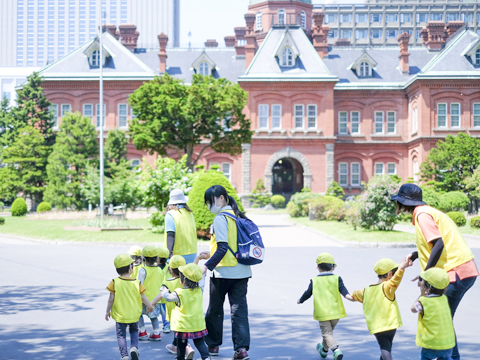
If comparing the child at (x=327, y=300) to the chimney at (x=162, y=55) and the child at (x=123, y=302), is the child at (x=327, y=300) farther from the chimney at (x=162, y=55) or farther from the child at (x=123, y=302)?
the chimney at (x=162, y=55)

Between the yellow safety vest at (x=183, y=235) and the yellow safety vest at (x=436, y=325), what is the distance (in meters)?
3.22

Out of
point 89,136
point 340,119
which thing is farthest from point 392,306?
point 340,119

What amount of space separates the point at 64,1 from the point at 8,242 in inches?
4047

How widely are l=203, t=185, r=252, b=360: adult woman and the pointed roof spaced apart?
127 feet

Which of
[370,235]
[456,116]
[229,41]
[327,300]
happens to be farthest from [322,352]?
[229,41]

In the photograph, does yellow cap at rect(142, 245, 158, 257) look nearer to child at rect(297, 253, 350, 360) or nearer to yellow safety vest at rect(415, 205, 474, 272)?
child at rect(297, 253, 350, 360)

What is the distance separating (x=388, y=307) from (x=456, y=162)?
28654mm

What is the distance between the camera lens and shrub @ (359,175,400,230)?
19.5 m

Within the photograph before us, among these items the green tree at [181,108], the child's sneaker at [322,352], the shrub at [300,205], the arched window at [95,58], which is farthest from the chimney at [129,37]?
the child's sneaker at [322,352]

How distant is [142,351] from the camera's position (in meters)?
5.81

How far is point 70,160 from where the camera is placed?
33.2 m

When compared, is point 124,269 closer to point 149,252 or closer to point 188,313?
point 149,252

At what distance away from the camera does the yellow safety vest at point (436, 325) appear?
4312 millimetres

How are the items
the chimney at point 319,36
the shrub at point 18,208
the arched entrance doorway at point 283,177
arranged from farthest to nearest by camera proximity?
the arched entrance doorway at point 283,177 < the chimney at point 319,36 < the shrub at point 18,208
